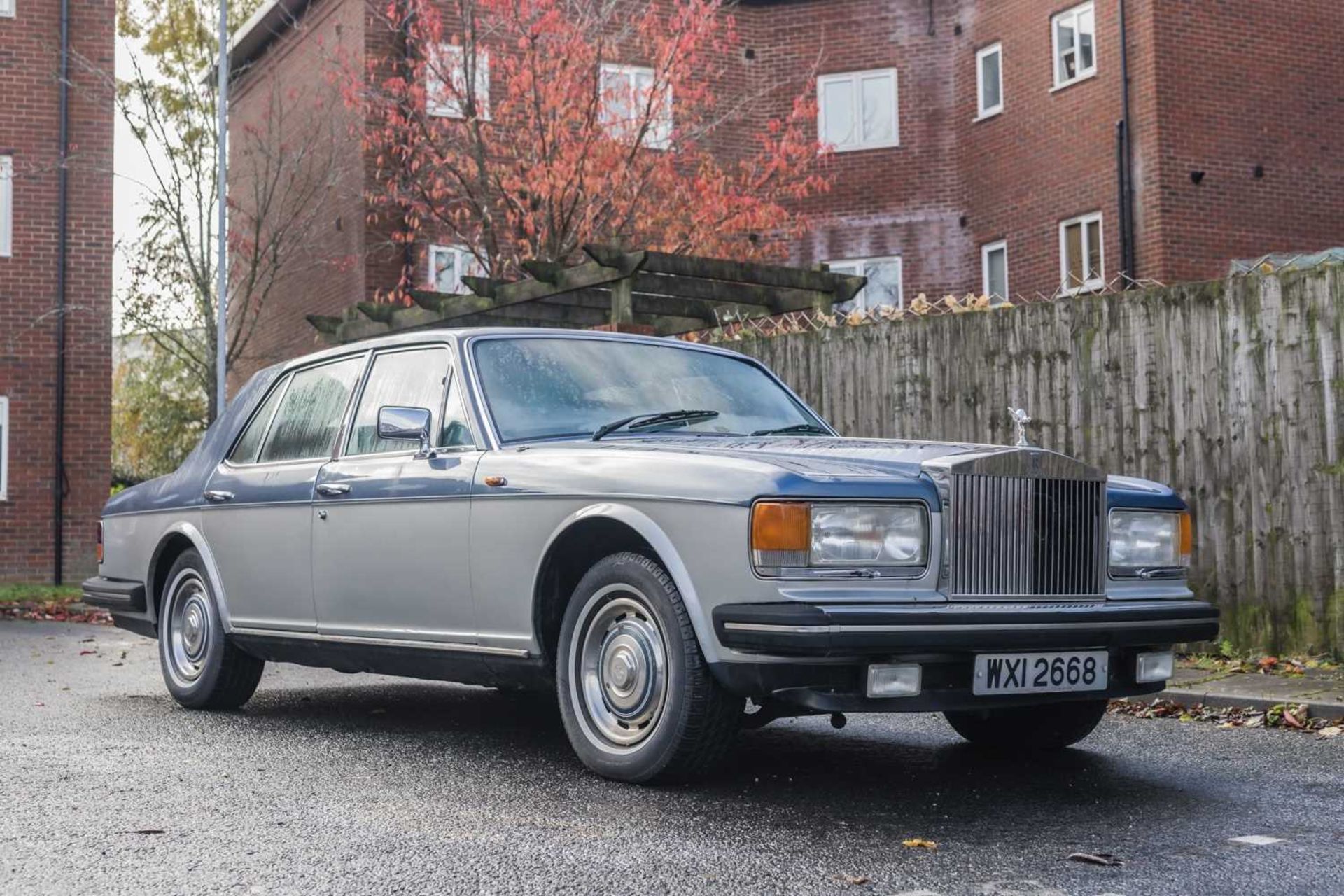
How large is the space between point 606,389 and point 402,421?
838mm

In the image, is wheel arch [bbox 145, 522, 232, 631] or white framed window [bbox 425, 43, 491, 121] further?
white framed window [bbox 425, 43, 491, 121]

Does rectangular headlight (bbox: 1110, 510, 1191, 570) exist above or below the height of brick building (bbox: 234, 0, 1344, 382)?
below

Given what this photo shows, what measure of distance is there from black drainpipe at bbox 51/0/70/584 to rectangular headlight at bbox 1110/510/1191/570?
17.2 metres

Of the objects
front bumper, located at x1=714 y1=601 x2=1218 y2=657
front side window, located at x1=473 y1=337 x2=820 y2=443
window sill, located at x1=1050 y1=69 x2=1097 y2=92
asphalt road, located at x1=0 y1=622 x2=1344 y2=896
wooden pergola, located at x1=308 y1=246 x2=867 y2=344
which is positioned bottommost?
asphalt road, located at x1=0 y1=622 x2=1344 y2=896

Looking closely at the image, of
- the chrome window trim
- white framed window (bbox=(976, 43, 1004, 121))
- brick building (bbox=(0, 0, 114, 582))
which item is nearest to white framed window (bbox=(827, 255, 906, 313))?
white framed window (bbox=(976, 43, 1004, 121))

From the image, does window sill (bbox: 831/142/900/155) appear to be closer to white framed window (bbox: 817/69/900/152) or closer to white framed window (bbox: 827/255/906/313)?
white framed window (bbox: 817/69/900/152)

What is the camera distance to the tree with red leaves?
61.1 ft

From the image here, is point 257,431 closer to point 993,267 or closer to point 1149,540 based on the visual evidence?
point 1149,540

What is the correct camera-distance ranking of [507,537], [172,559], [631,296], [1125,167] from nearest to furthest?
1. [507,537]
2. [172,559]
3. [631,296]
4. [1125,167]

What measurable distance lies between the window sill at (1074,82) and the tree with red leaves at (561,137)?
10.7ft

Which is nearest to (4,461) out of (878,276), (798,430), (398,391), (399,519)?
(878,276)

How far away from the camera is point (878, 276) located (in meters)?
23.8

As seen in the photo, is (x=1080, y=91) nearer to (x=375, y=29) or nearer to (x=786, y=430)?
(x=375, y=29)

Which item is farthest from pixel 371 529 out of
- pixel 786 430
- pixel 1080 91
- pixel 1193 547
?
pixel 1080 91
